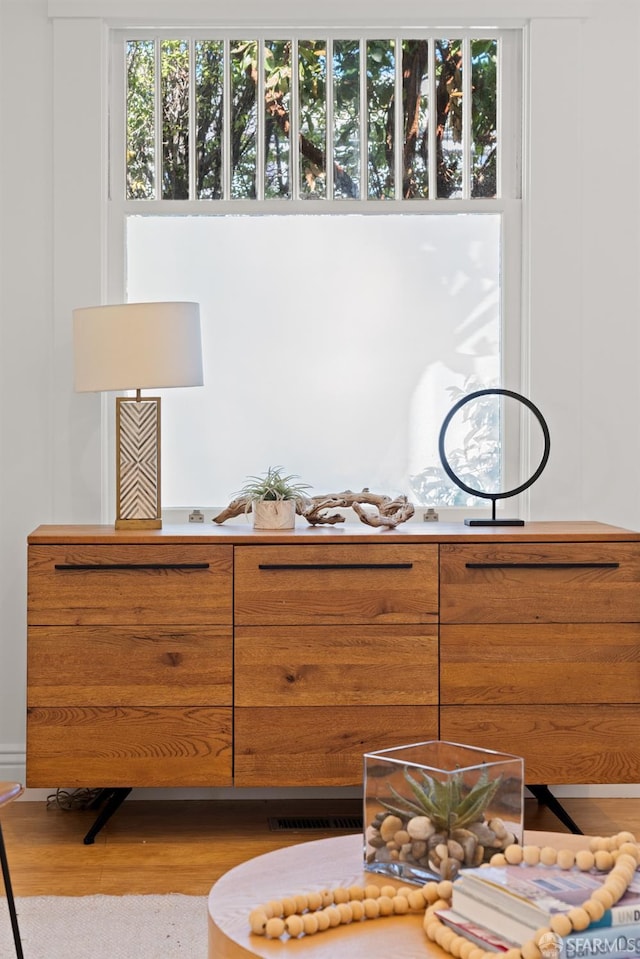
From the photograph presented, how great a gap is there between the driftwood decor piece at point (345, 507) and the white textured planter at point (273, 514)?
87 mm

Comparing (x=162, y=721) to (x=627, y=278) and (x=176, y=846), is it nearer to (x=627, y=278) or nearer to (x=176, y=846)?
(x=176, y=846)

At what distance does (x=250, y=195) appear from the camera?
3271 millimetres

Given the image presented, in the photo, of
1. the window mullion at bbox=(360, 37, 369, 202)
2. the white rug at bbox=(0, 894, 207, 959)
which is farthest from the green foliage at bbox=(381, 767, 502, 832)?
the window mullion at bbox=(360, 37, 369, 202)

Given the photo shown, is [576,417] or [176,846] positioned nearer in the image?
[176,846]

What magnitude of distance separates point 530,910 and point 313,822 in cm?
183

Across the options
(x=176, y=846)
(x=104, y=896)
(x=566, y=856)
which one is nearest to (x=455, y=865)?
(x=566, y=856)

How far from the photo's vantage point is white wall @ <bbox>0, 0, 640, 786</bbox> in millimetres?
3178

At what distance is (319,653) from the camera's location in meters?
2.72

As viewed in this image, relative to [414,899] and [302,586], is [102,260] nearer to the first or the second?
[302,586]

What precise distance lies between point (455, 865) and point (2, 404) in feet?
7.35

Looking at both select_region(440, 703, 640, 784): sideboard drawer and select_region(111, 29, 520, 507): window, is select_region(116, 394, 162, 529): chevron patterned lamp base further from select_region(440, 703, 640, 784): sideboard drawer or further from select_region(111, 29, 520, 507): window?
select_region(440, 703, 640, 784): sideboard drawer

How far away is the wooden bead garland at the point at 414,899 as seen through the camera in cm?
131

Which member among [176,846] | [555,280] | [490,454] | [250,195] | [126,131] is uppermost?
[126,131]

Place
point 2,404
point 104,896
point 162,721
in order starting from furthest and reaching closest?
point 2,404 < point 162,721 < point 104,896
